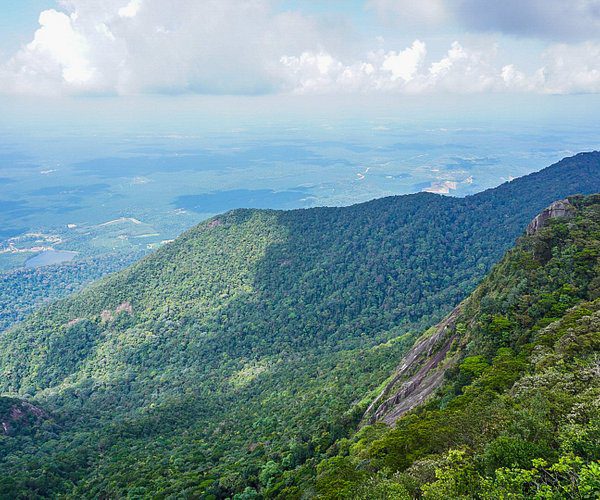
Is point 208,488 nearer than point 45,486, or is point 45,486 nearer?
point 208,488

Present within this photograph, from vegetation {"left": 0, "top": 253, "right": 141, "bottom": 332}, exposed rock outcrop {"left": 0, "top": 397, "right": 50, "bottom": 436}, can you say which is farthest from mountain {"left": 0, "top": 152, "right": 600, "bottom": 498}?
vegetation {"left": 0, "top": 253, "right": 141, "bottom": 332}

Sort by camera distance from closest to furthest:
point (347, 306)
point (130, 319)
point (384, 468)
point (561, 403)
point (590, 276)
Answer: point (561, 403), point (384, 468), point (590, 276), point (347, 306), point (130, 319)

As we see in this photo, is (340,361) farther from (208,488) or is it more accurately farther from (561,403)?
(561,403)

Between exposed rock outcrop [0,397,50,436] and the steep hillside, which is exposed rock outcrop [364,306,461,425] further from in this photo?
exposed rock outcrop [0,397,50,436]

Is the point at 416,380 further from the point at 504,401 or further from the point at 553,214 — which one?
the point at 553,214

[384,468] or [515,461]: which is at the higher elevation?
[515,461]

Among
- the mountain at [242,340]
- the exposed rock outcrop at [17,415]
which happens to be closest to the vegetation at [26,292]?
the mountain at [242,340]

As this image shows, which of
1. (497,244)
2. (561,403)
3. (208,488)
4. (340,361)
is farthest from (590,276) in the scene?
(497,244)
